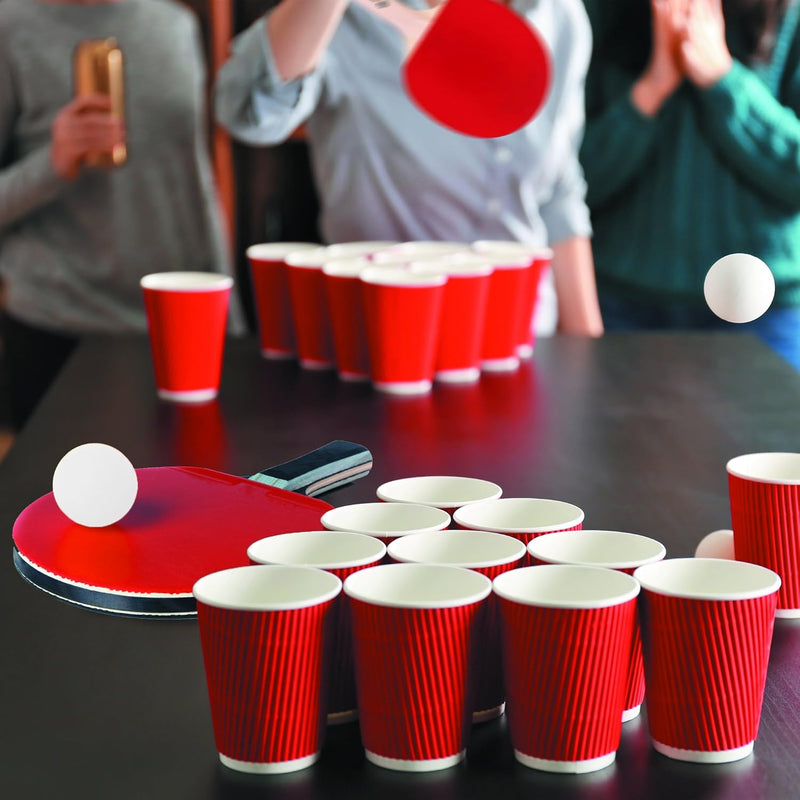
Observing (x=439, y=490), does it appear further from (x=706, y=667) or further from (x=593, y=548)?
(x=706, y=667)

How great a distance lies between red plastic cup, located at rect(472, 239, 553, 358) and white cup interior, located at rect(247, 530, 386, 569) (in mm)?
887

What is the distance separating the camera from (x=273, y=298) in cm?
155

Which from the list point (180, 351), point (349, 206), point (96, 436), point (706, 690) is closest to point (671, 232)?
point (349, 206)

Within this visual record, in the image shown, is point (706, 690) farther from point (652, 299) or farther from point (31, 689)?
point (652, 299)

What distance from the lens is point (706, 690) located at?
1.86 feet

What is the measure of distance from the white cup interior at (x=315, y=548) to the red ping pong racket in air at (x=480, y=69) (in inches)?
16.5

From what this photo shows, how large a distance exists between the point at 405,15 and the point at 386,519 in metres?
0.65

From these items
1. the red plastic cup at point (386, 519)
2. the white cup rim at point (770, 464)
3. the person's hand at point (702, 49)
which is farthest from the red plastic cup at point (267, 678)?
the person's hand at point (702, 49)

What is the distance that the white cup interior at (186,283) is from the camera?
133cm

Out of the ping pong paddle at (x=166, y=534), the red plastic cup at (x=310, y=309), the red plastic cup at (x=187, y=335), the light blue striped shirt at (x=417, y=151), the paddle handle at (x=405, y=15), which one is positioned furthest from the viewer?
the light blue striped shirt at (x=417, y=151)

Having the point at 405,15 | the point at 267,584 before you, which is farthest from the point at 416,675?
the point at 405,15

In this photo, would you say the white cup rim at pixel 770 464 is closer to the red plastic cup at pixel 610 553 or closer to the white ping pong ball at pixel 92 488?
the red plastic cup at pixel 610 553

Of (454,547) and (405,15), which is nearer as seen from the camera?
(454,547)

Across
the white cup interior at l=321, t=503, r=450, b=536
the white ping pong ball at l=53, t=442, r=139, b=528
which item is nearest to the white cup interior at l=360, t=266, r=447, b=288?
the white ping pong ball at l=53, t=442, r=139, b=528
